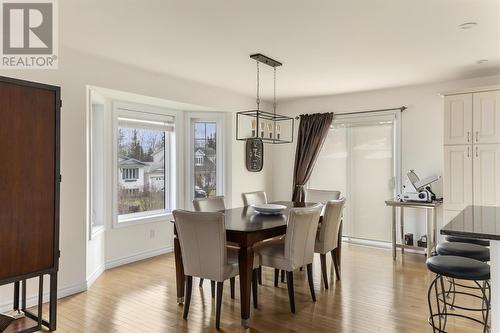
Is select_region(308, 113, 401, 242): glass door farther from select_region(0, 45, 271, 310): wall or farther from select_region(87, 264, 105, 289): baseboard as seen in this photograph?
select_region(87, 264, 105, 289): baseboard

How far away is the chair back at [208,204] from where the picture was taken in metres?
4.11

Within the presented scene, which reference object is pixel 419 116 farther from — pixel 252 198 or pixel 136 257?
pixel 136 257

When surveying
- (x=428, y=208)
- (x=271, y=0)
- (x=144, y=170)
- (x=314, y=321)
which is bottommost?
(x=314, y=321)

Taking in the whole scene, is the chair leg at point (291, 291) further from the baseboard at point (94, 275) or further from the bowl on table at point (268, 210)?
→ the baseboard at point (94, 275)

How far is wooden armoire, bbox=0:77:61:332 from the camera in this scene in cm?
253

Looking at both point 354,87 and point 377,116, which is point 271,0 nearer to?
point 354,87

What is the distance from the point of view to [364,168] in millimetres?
5910

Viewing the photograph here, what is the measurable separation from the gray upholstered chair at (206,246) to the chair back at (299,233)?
520 millimetres

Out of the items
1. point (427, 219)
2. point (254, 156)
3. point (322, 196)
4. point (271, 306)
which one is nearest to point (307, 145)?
point (254, 156)

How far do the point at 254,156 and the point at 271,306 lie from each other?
3.31m

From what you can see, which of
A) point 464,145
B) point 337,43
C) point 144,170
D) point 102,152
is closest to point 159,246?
point 144,170

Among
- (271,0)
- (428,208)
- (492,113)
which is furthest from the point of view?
(428,208)

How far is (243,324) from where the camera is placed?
9.53 feet

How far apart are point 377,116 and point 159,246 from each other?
3.97 metres
